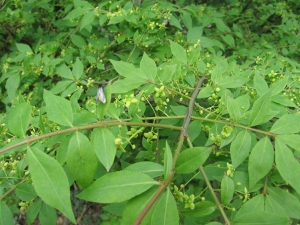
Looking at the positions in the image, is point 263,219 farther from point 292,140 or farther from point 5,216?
point 5,216

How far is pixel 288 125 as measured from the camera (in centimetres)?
129

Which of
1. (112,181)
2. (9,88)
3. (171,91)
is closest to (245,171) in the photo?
(171,91)

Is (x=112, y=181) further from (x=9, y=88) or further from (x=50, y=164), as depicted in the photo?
(x=9, y=88)

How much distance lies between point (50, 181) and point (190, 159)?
0.50 metres

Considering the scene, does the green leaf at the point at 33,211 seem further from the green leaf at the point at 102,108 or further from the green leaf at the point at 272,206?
the green leaf at the point at 272,206

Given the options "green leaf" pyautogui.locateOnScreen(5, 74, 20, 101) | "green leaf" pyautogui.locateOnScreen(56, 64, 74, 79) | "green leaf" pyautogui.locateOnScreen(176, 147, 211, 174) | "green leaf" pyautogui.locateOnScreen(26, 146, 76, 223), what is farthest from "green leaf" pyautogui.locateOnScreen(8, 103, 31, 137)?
"green leaf" pyautogui.locateOnScreen(5, 74, 20, 101)

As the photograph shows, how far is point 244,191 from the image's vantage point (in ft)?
4.47

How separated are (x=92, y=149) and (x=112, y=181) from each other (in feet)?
0.47

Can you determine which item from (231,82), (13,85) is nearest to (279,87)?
(231,82)

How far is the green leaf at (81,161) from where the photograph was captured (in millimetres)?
1042

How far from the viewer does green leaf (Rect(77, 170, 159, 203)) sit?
989 mm

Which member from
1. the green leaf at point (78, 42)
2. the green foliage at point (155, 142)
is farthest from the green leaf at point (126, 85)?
the green leaf at point (78, 42)

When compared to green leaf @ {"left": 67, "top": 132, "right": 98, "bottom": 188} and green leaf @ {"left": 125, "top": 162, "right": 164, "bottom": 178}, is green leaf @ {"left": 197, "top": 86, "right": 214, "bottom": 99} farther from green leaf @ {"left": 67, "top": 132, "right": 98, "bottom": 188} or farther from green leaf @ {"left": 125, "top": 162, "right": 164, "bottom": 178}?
green leaf @ {"left": 67, "top": 132, "right": 98, "bottom": 188}

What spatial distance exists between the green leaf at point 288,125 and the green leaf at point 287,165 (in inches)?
2.7
